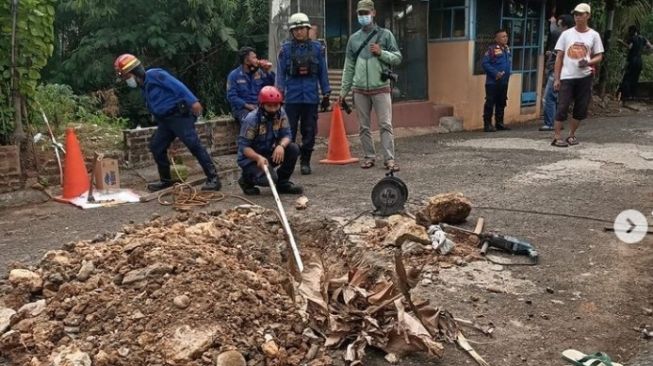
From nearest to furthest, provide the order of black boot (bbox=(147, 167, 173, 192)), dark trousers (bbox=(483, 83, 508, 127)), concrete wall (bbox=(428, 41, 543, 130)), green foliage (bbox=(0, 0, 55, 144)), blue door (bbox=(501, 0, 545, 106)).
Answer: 1. green foliage (bbox=(0, 0, 55, 144))
2. black boot (bbox=(147, 167, 173, 192))
3. dark trousers (bbox=(483, 83, 508, 127))
4. concrete wall (bbox=(428, 41, 543, 130))
5. blue door (bbox=(501, 0, 545, 106))

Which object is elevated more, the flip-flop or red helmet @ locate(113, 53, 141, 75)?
red helmet @ locate(113, 53, 141, 75)

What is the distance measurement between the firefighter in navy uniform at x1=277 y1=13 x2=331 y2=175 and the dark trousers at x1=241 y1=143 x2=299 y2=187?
2.31 feet

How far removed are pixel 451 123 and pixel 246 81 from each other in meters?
5.14

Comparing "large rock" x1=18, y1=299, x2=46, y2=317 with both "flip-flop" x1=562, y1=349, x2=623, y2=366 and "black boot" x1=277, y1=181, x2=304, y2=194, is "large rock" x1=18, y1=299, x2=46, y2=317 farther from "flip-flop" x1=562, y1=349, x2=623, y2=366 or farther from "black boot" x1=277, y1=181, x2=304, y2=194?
"black boot" x1=277, y1=181, x2=304, y2=194

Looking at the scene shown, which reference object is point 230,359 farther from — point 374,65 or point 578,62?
point 578,62

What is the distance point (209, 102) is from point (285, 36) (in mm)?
2261

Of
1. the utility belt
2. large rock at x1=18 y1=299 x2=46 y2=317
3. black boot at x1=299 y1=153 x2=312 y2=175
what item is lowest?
large rock at x1=18 y1=299 x2=46 y2=317

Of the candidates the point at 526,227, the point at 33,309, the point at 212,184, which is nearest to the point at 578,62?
the point at 526,227

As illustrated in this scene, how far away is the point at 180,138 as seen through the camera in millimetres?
7078

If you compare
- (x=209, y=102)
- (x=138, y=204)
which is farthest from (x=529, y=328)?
(x=209, y=102)

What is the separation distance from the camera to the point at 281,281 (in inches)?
160

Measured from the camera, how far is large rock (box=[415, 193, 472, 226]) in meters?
5.40

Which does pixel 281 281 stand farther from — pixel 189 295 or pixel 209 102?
pixel 209 102

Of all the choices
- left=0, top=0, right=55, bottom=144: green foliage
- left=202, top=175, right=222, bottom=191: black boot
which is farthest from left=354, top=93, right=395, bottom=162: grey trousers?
left=0, top=0, right=55, bottom=144: green foliage
